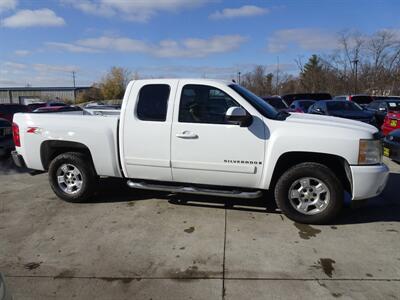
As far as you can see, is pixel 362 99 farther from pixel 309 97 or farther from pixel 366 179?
pixel 366 179

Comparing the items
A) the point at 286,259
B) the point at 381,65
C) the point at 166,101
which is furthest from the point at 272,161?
the point at 381,65

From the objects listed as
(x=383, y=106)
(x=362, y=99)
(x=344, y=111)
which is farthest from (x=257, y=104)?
(x=362, y=99)

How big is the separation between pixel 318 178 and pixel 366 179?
0.56 metres

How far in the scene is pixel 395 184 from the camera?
638 cm

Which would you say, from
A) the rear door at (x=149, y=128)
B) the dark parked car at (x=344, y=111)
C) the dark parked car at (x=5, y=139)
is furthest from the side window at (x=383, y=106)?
the dark parked car at (x=5, y=139)

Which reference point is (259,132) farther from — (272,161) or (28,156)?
(28,156)

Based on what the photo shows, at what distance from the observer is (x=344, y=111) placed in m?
12.2

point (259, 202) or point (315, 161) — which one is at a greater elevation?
point (315, 161)

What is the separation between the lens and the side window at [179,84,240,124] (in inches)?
181

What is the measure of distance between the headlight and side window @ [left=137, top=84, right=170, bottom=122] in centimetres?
259

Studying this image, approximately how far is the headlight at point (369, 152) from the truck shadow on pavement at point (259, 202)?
0.56 meters

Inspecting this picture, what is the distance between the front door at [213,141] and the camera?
4.48 metres

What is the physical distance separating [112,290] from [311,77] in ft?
174

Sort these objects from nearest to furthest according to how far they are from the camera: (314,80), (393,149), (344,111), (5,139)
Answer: (393,149) < (5,139) < (344,111) < (314,80)
